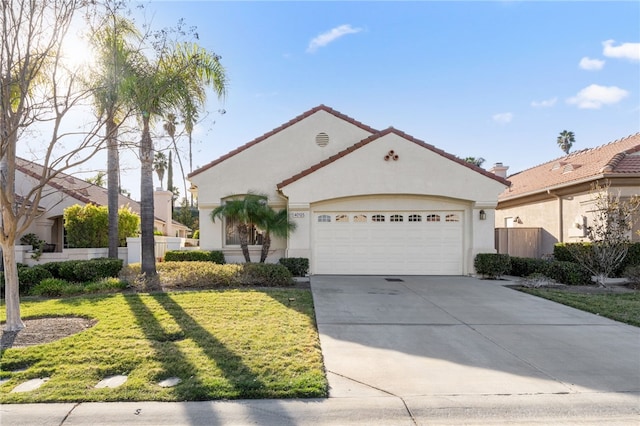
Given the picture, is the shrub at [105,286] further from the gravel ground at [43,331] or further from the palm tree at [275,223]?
the palm tree at [275,223]

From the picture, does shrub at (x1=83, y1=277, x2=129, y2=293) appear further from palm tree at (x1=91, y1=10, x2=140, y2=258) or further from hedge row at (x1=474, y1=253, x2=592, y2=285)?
hedge row at (x1=474, y1=253, x2=592, y2=285)

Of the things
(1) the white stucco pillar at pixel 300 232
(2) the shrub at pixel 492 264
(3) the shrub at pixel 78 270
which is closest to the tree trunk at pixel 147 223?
(3) the shrub at pixel 78 270

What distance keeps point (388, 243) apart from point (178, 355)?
9.63 metres

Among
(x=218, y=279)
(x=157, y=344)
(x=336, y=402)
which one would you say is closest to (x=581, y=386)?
(x=336, y=402)

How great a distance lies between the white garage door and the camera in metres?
13.3

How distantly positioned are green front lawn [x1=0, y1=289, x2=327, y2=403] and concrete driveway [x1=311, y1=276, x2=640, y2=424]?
59 centimetres

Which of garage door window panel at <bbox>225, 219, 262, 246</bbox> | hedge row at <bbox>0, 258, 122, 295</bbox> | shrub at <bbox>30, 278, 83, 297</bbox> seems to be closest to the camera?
shrub at <bbox>30, 278, 83, 297</bbox>

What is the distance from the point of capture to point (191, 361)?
476 centimetres

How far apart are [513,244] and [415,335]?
13595 millimetres

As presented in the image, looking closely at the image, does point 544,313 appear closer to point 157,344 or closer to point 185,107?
point 157,344

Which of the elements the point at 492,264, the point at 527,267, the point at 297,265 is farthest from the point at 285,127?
the point at 527,267

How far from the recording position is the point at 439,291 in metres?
10.2

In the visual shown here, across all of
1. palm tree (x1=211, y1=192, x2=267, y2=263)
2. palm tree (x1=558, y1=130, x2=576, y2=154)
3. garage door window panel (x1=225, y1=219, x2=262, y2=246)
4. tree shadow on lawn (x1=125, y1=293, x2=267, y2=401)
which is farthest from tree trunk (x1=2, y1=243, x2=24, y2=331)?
palm tree (x1=558, y1=130, x2=576, y2=154)

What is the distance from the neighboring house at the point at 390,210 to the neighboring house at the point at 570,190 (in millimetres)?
4470
